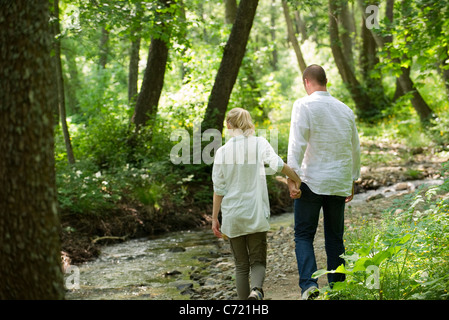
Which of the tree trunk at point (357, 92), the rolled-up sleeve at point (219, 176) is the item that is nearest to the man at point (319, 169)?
the rolled-up sleeve at point (219, 176)

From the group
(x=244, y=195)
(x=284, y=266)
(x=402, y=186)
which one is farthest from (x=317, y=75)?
(x=402, y=186)

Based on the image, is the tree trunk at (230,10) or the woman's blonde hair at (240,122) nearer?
the woman's blonde hair at (240,122)

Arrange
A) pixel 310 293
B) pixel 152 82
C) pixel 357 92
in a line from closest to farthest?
pixel 310 293 → pixel 152 82 → pixel 357 92

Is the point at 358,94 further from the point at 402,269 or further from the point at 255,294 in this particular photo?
the point at 402,269

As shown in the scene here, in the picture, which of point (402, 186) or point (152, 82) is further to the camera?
point (152, 82)

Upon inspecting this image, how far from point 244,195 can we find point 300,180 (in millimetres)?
504

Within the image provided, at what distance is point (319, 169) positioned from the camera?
438 cm

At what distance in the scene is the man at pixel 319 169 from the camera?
4352 mm

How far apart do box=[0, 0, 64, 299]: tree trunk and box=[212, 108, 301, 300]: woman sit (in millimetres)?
1878

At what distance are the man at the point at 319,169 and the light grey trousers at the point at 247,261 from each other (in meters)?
0.33

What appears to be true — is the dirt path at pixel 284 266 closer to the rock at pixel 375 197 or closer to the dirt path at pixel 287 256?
the dirt path at pixel 287 256

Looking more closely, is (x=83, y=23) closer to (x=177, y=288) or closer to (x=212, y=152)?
(x=212, y=152)
